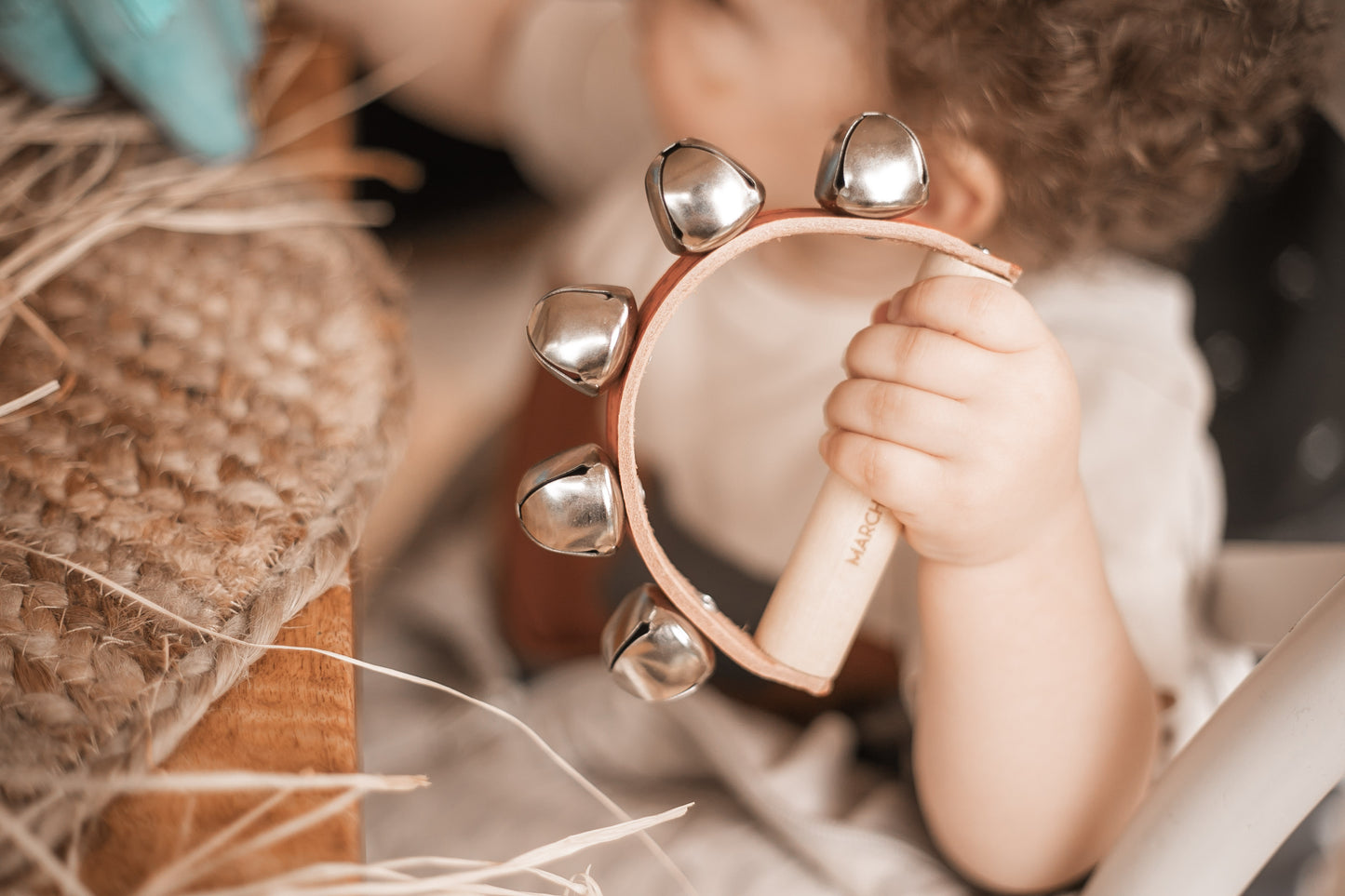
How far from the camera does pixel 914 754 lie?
0.48 m

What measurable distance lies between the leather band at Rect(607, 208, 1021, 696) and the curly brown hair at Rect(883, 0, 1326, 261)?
0.19 meters

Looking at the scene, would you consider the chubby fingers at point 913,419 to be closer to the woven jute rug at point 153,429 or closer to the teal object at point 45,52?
the woven jute rug at point 153,429

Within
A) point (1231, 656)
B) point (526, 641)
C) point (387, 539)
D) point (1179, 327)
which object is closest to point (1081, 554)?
point (1231, 656)

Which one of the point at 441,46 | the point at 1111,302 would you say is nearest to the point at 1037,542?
the point at 1111,302

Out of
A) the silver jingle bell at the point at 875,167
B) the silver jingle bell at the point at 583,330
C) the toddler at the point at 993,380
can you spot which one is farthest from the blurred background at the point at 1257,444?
the silver jingle bell at the point at 875,167

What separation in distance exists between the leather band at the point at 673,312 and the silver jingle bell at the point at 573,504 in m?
0.01

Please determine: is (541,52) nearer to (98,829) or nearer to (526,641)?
(526,641)

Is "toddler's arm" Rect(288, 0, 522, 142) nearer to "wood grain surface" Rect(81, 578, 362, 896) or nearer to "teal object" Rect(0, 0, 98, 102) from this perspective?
"teal object" Rect(0, 0, 98, 102)

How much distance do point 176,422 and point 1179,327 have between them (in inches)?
26.4

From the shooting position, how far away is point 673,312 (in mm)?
312

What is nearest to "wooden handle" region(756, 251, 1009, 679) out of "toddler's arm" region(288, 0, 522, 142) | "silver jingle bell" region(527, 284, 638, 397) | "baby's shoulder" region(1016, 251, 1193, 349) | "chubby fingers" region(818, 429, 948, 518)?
"chubby fingers" region(818, 429, 948, 518)

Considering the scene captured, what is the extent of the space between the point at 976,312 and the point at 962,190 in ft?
0.65

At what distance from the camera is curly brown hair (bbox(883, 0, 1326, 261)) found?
1.40ft

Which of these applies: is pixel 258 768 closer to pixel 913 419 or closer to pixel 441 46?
pixel 913 419
